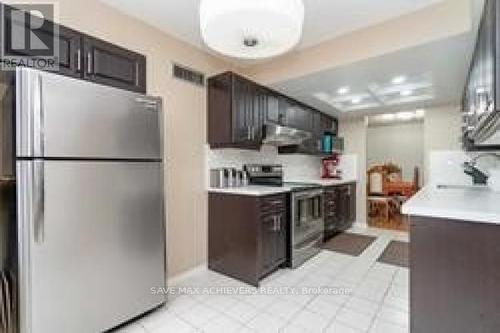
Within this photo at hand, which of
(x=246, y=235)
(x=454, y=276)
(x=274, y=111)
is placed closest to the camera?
(x=454, y=276)

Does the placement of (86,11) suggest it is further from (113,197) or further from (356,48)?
(356,48)

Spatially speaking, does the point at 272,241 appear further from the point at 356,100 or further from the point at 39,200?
the point at 356,100

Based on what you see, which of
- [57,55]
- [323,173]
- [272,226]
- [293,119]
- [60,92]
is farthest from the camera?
[323,173]

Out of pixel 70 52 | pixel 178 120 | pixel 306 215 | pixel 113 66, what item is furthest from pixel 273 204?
pixel 70 52

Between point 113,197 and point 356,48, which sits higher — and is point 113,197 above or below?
below

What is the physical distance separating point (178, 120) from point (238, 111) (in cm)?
65

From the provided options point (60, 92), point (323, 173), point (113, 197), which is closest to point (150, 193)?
point (113, 197)

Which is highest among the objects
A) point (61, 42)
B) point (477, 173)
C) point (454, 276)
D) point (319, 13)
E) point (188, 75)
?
point (319, 13)

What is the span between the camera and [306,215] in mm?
3477

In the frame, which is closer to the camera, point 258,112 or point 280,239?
point 280,239

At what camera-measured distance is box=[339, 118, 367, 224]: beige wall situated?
538cm

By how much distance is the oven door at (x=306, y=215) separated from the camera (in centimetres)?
321

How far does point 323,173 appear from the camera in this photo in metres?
5.77

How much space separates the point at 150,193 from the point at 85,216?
0.47m
